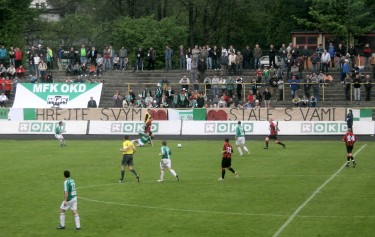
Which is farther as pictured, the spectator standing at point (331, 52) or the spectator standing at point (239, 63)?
the spectator standing at point (239, 63)

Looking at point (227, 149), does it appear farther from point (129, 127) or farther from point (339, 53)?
point (339, 53)

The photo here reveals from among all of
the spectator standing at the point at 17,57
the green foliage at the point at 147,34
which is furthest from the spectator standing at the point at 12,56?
the green foliage at the point at 147,34

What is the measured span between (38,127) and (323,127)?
2096 centimetres

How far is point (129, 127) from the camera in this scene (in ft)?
210

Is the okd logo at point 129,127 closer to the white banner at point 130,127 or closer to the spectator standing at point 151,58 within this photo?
the white banner at point 130,127

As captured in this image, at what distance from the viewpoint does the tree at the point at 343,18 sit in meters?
78.2

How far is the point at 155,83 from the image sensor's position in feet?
249

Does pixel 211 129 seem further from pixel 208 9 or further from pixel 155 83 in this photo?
pixel 208 9

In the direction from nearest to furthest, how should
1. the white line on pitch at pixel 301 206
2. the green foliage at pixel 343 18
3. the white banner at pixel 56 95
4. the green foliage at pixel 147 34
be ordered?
the white line on pitch at pixel 301 206
the white banner at pixel 56 95
the green foliage at pixel 343 18
the green foliage at pixel 147 34

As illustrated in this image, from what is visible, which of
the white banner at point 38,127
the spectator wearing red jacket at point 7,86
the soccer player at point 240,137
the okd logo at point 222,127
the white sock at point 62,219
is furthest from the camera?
the spectator wearing red jacket at point 7,86

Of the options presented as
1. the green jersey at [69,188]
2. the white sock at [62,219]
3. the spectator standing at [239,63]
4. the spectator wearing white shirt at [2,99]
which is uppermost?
the spectator standing at [239,63]

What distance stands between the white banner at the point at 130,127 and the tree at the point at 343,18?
72.3 feet

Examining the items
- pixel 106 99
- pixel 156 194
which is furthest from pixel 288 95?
pixel 156 194

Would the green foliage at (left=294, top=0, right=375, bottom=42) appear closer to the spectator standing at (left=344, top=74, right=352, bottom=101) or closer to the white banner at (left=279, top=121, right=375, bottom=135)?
the spectator standing at (left=344, top=74, right=352, bottom=101)
